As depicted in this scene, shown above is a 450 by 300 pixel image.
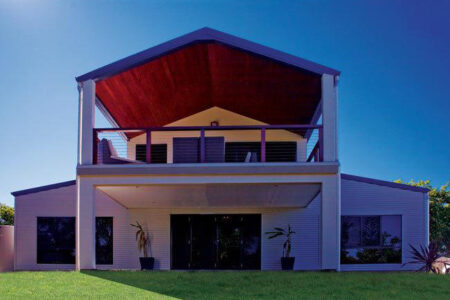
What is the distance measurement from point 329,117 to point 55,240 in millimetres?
9997

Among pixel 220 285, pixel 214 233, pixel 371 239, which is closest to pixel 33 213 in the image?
pixel 214 233

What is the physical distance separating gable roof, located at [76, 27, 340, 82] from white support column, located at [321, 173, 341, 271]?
2789 millimetres

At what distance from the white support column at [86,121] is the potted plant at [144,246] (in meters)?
4.65

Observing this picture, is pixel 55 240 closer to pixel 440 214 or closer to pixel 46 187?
pixel 46 187

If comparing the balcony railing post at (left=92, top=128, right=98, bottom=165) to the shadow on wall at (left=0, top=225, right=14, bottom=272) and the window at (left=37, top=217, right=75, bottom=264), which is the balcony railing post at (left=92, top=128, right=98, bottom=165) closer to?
the window at (left=37, top=217, right=75, bottom=264)

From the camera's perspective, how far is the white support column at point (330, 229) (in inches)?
357

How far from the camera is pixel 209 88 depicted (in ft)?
43.5

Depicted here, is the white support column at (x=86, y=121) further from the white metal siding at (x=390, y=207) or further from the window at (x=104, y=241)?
the white metal siding at (x=390, y=207)

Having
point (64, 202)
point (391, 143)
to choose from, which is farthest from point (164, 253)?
point (391, 143)

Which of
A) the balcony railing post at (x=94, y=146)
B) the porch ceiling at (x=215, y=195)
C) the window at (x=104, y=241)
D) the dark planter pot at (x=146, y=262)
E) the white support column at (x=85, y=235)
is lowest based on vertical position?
the dark planter pot at (x=146, y=262)

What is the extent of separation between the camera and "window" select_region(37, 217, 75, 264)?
1386cm

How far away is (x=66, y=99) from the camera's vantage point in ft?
49.5

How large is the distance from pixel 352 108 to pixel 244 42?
20192 millimetres

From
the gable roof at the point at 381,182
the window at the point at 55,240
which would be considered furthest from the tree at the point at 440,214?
the window at the point at 55,240
